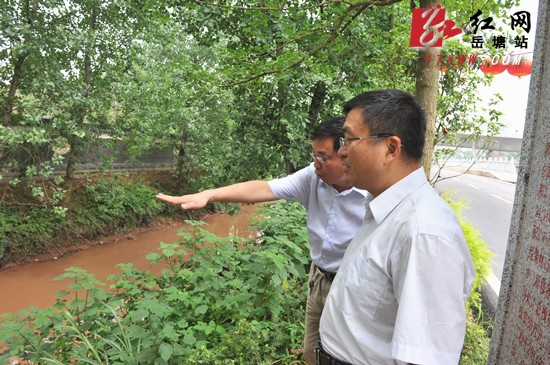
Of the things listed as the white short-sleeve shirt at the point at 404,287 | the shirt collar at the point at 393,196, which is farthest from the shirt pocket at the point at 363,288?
the shirt collar at the point at 393,196

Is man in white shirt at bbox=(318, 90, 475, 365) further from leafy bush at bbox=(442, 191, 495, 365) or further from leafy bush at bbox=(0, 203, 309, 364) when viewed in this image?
leafy bush at bbox=(442, 191, 495, 365)

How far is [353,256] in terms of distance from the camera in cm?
115

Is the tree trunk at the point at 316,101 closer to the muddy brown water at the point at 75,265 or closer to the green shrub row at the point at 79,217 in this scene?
the muddy brown water at the point at 75,265

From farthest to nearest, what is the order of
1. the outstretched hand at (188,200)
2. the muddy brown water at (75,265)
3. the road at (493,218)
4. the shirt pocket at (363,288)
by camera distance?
the muddy brown water at (75,265) < the road at (493,218) < the outstretched hand at (188,200) < the shirt pocket at (363,288)

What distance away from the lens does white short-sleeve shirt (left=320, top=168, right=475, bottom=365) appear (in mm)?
959

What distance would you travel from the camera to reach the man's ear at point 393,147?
117 centimetres

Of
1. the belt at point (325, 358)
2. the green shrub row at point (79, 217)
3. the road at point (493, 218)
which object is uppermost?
the belt at point (325, 358)

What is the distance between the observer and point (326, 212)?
7.12ft

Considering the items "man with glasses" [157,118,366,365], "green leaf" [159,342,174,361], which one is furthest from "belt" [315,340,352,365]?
"green leaf" [159,342,174,361]

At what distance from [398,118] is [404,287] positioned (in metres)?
0.52

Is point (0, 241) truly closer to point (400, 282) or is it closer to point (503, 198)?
point (400, 282)

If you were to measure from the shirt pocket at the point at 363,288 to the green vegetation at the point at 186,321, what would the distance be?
1.45 m

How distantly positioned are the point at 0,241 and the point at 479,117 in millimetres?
8676

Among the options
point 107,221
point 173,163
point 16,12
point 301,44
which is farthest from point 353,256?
point 173,163
